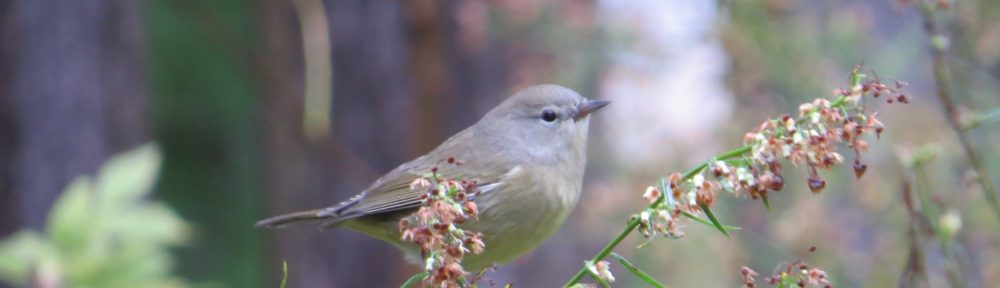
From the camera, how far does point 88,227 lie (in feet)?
7.45

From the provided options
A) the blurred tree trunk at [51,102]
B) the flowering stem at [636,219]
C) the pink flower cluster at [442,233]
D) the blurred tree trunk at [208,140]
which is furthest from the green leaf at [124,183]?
the blurred tree trunk at [208,140]

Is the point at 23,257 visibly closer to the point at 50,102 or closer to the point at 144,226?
the point at 144,226

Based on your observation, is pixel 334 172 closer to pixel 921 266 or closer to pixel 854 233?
pixel 854 233

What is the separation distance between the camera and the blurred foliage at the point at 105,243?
222 centimetres

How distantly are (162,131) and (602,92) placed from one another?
473 cm

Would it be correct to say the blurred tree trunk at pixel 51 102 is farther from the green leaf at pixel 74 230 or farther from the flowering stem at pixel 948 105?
the flowering stem at pixel 948 105

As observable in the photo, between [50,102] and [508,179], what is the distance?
2605 millimetres

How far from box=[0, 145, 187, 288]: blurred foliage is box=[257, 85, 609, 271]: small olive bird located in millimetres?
500

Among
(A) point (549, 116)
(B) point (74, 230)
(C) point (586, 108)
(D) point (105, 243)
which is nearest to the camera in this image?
(B) point (74, 230)

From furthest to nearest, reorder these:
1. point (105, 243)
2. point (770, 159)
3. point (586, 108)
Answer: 1. point (586, 108)
2. point (105, 243)
3. point (770, 159)

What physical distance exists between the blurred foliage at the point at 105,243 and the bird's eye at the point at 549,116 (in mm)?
1194

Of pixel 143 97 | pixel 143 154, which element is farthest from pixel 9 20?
pixel 143 154

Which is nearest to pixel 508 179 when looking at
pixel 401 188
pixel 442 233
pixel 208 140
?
pixel 401 188

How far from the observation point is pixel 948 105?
2.50 meters
